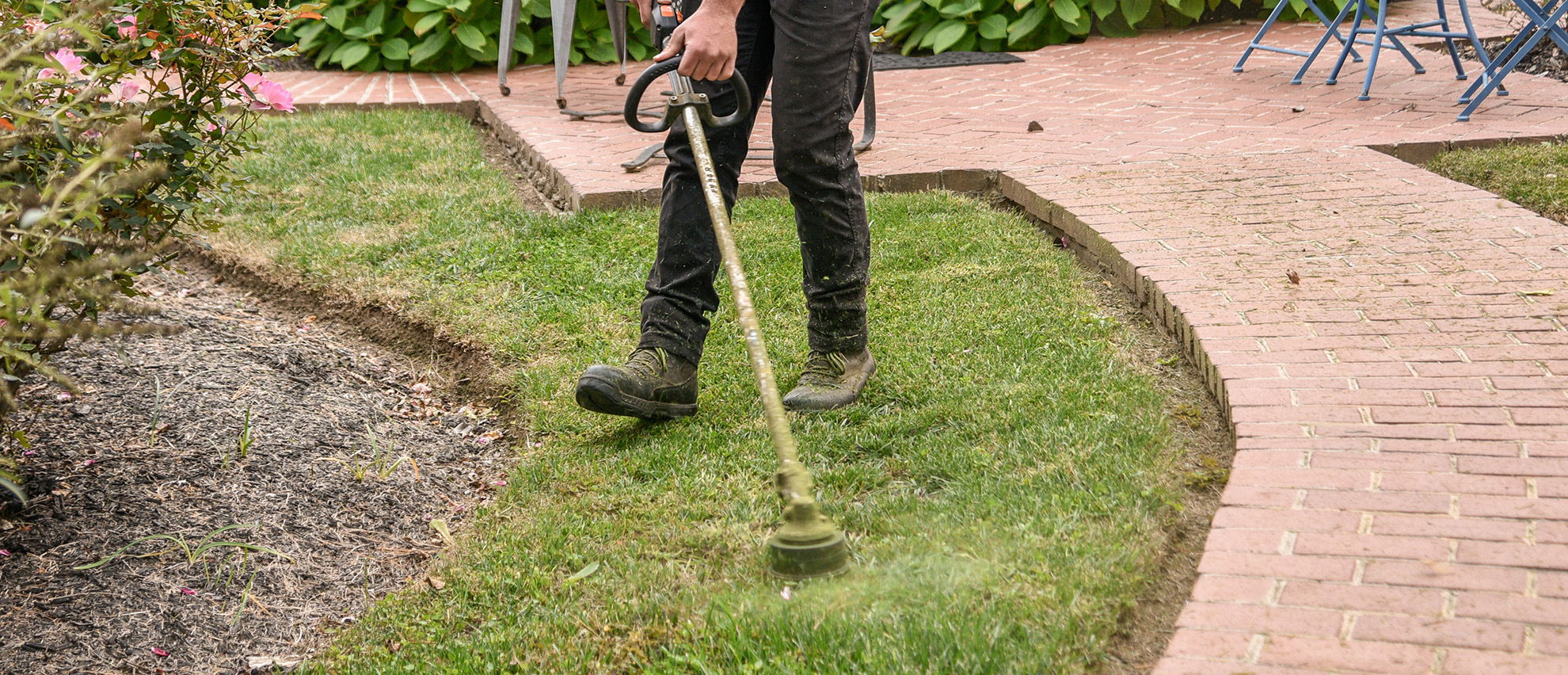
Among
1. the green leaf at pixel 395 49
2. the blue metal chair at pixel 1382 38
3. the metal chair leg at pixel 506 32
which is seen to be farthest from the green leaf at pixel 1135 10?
the green leaf at pixel 395 49

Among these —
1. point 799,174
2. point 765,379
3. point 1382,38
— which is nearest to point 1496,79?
point 1382,38

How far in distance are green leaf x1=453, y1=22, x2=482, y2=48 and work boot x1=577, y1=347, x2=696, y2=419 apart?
5.75m

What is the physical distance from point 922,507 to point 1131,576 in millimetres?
457

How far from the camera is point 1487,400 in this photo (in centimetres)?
255

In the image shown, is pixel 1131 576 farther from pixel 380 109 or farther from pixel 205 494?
pixel 380 109

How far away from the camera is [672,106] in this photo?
8.50 feet

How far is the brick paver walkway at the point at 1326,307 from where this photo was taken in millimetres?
1883

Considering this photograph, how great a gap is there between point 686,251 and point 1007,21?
6.38 meters

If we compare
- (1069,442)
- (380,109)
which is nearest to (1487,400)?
(1069,442)

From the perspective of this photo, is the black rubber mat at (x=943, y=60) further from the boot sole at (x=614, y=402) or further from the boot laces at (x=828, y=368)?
the boot sole at (x=614, y=402)

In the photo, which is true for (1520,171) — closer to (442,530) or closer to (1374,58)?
(1374,58)

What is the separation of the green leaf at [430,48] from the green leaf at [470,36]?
104 millimetres

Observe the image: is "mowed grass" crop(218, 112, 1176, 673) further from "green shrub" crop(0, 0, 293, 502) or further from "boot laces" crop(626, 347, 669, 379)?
"green shrub" crop(0, 0, 293, 502)

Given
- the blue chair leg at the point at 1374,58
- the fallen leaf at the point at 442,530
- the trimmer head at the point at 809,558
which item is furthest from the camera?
the blue chair leg at the point at 1374,58
